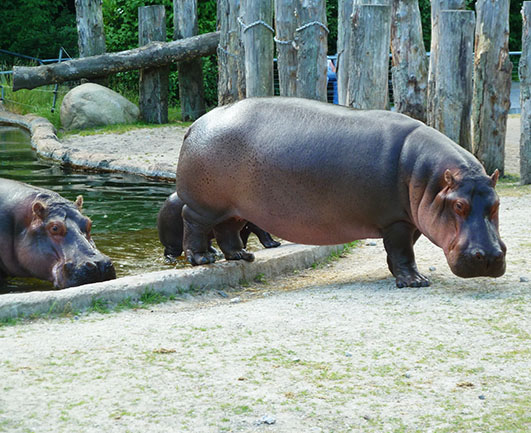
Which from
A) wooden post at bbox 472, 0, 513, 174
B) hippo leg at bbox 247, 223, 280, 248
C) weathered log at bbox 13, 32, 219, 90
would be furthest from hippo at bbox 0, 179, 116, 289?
weathered log at bbox 13, 32, 219, 90

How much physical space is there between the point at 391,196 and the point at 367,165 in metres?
0.22

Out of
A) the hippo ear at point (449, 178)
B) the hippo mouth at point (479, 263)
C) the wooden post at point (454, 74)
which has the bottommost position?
the hippo mouth at point (479, 263)

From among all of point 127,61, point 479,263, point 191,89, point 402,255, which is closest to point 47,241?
point 402,255

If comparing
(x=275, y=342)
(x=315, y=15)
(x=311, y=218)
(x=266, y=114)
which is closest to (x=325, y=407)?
(x=275, y=342)

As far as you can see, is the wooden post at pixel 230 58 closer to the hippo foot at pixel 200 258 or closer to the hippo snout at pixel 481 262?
the hippo foot at pixel 200 258

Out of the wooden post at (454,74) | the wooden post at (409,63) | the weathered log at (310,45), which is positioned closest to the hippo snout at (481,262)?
the weathered log at (310,45)

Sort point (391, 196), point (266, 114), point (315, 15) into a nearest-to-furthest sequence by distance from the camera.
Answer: point (391, 196)
point (266, 114)
point (315, 15)

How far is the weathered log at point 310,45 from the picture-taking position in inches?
299

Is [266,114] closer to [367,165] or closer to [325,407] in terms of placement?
[367,165]

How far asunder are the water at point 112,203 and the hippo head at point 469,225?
2.23 m

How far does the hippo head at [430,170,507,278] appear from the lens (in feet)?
14.6

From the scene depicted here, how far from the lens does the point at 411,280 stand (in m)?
4.82

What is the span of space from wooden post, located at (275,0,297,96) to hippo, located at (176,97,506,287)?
230 cm

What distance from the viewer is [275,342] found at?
147 inches
